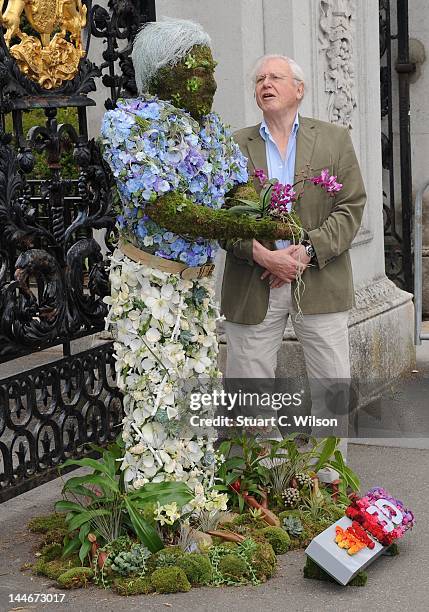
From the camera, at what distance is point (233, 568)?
479 cm

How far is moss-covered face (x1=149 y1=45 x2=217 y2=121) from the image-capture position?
185 inches

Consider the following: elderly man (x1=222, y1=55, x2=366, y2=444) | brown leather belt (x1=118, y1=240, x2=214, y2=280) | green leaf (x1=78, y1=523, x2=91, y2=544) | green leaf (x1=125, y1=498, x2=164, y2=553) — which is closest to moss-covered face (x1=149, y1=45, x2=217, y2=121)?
brown leather belt (x1=118, y1=240, x2=214, y2=280)

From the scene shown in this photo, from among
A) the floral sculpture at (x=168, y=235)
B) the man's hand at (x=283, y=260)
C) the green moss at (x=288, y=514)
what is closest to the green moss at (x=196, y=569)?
the floral sculpture at (x=168, y=235)

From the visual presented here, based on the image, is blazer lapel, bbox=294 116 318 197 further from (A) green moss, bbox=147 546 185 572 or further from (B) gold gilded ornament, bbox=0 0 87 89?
(A) green moss, bbox=147 546 185 572

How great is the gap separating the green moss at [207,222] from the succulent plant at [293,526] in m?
1.18

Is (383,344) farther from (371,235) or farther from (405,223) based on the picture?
(405,223)

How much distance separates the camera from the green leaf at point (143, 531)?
4.81 meters

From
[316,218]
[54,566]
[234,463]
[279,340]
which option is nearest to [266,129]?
[316,218]

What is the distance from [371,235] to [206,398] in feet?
9.88

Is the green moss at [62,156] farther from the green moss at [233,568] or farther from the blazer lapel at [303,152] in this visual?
the green moss at [233,568]

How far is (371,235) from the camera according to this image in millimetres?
7770

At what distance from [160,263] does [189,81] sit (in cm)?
70

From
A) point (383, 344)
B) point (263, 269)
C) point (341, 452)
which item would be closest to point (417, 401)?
point (383, 344)

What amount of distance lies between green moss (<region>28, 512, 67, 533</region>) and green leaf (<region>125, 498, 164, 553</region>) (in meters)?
0.56
